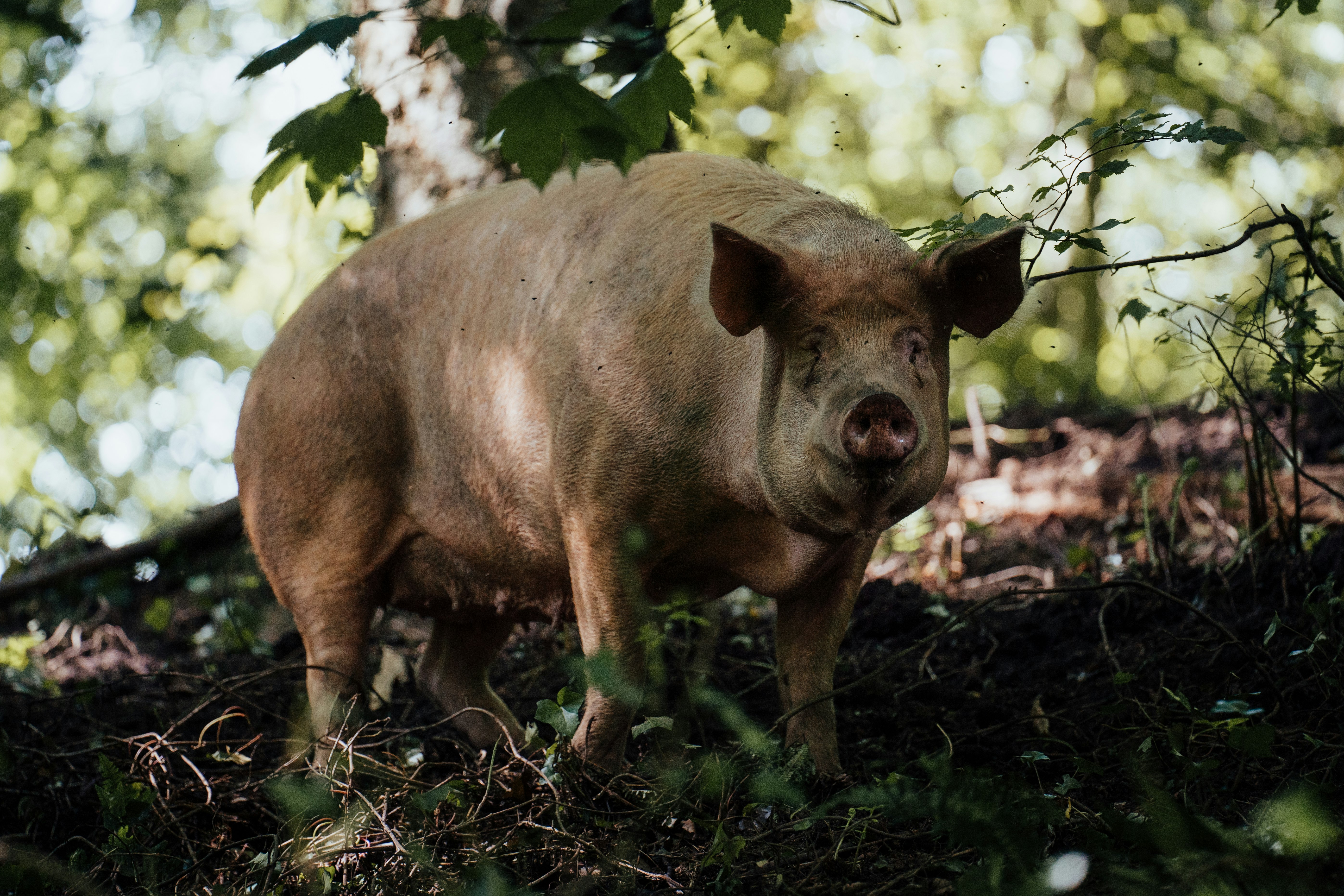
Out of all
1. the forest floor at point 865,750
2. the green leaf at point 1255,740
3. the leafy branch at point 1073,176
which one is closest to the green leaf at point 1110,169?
the leafy branch at point 1073,176

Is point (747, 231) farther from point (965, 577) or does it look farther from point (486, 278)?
point (965, 577)

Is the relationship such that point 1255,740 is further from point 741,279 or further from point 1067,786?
point 741,279

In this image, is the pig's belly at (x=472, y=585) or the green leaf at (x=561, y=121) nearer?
the green leaf at (x=561, y=121)

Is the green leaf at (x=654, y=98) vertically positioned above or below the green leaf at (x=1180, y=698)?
above

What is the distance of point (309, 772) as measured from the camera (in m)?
3.79

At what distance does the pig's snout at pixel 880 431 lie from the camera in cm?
284

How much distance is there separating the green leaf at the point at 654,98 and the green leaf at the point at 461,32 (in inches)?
11.2

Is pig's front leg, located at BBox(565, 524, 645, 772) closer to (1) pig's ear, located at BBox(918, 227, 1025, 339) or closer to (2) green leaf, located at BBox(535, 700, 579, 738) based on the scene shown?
(2) green leaf, located at BBox(535, 700, 579, 738)

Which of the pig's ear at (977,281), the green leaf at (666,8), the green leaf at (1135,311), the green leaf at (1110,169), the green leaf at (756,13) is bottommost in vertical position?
the green leaf at (1135,311)

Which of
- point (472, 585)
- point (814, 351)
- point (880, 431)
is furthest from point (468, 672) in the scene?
point (880, 431)

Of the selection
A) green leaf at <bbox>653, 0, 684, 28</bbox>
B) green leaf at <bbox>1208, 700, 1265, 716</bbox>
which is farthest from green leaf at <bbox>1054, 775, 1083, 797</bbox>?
green leaf at <bbox>653, 0, 684, 28</bbox>

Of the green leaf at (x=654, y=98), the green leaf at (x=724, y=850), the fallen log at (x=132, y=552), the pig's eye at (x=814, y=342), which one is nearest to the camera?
the green leaf at (x=654, y=98)

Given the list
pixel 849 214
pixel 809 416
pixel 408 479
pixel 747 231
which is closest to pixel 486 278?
pixel 408 479

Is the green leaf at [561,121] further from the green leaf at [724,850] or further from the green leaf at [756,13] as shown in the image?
the green leaf at [724,850]
